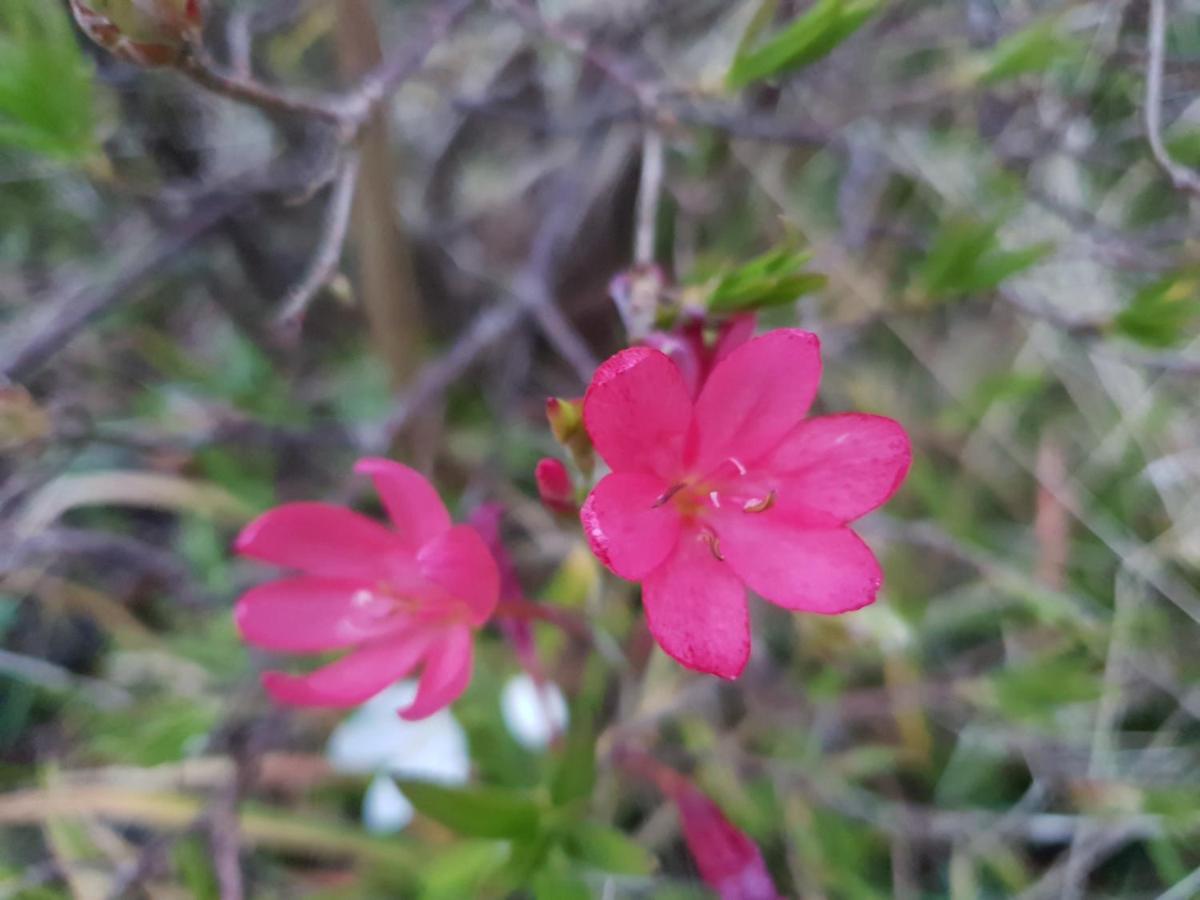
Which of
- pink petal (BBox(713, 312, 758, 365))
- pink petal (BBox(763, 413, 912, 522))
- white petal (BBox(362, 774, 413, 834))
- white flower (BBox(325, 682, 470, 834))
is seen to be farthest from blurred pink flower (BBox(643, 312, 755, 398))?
white petal (BBox(362, 774, 413, 834))

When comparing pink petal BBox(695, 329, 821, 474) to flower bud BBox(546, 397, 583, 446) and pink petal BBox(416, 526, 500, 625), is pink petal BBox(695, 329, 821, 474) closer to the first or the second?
flower bud BBox(546, 397, 583, 446)

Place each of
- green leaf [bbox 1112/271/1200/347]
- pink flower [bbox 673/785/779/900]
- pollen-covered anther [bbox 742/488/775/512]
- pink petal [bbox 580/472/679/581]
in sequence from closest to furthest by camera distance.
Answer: pink petal [bbox 580/472/679/581], pollen-covered anther [bbox 742/488/775/512], pink flower [bbox 673/785/779/900], green leaf [bbox 1112/271/1200/347]

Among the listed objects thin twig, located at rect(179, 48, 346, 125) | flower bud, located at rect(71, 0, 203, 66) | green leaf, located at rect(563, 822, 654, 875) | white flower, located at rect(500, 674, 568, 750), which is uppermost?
flower bud, located at rect(71, 0, 203, 66)

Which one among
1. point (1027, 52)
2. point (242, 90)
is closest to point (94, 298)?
point (242, 90)

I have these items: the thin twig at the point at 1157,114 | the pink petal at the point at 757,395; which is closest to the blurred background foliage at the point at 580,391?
the thin twig at the point at 1157,114

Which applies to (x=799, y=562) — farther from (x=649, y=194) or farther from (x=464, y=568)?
(x=649, y=194)

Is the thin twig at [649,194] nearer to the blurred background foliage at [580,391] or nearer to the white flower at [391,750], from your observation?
the blurred background foliage at [580,391]

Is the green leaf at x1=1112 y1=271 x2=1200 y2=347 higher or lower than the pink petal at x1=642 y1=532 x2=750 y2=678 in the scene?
lower

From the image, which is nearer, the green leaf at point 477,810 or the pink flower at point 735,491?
the pink flower at point 735,491

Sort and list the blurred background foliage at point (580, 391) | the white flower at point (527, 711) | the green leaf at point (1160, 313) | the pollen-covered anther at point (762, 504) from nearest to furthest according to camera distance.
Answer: the pollen-covered anther at point (762, 504), the green leaf at point (1160, 313), the blurred background foliage at point (580, 391), the white flower at point (527, 711)
